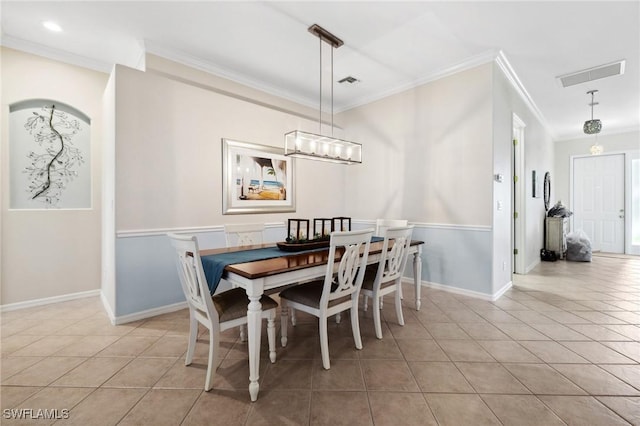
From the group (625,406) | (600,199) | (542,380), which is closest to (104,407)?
(542,380)

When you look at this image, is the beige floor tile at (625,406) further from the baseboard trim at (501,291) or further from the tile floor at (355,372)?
the baseboard trim at (501,291)

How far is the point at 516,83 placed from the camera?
3.99 metres

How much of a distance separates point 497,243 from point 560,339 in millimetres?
1270

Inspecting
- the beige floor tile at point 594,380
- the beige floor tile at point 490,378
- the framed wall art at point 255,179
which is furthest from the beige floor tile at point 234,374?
the framed wall art at point 255,179

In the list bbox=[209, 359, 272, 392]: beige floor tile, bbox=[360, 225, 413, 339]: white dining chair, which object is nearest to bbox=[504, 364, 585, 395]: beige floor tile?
bbox=[360, 225, 413, 339]: white dining chair

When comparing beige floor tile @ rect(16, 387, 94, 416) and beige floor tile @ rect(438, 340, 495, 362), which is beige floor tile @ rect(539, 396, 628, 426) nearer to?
beige floor tile @ rect(438, 340, 495, 362)

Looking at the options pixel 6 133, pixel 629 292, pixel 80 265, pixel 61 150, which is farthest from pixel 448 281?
pixel 6 133

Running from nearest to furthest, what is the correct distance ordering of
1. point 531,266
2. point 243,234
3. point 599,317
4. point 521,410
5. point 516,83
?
point 521,410
point 599,317
point 243,234
point 516,83
point 531,266

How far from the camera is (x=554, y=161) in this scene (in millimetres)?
7109

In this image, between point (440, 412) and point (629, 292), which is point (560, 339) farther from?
point (629, 292)

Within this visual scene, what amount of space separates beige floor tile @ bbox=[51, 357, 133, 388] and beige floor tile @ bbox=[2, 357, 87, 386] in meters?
0.06

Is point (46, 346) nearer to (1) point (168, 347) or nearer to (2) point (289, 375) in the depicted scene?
(1) point (168, 347)

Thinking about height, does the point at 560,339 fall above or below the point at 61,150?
below

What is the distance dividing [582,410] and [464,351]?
0.73 metres
